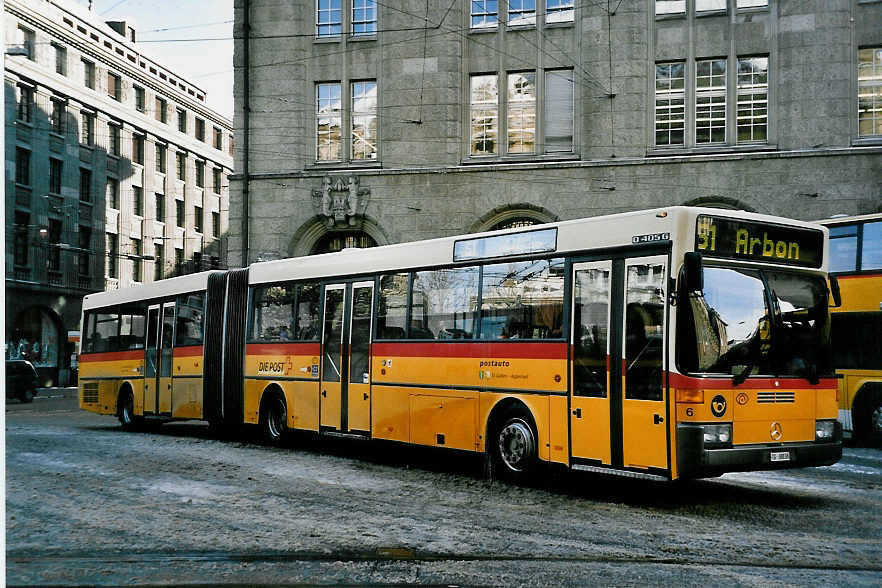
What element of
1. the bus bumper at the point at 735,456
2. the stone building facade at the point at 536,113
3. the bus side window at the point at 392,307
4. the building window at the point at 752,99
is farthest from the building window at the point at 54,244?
the bus bumper at the point at 735,456

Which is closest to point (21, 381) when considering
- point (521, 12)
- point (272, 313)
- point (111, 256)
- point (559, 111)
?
point (111, 256)

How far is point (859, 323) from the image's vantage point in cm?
1833

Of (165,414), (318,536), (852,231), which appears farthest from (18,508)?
(852,231)

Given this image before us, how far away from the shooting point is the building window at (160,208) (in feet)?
208

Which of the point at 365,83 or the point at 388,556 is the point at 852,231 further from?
the point at 365,83

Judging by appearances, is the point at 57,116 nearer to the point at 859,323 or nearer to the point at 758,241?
the point at 859,323

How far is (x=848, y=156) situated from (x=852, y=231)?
932cm

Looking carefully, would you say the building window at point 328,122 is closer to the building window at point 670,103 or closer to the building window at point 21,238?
the building window at point 670,103

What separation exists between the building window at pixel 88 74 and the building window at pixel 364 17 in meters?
29.2

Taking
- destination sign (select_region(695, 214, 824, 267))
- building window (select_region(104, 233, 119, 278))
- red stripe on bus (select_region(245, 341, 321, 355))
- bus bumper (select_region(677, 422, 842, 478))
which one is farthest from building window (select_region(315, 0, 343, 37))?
building window (select_region(104, 233, 119, 278))

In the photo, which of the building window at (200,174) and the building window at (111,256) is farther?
the building window at (200,174)

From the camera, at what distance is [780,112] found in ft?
89.3

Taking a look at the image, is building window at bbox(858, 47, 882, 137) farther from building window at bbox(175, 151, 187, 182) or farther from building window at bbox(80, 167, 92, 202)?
building window at bbox(175, 151, 187, 182)

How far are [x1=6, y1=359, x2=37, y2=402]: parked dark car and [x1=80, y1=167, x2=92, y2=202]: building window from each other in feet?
52.3
